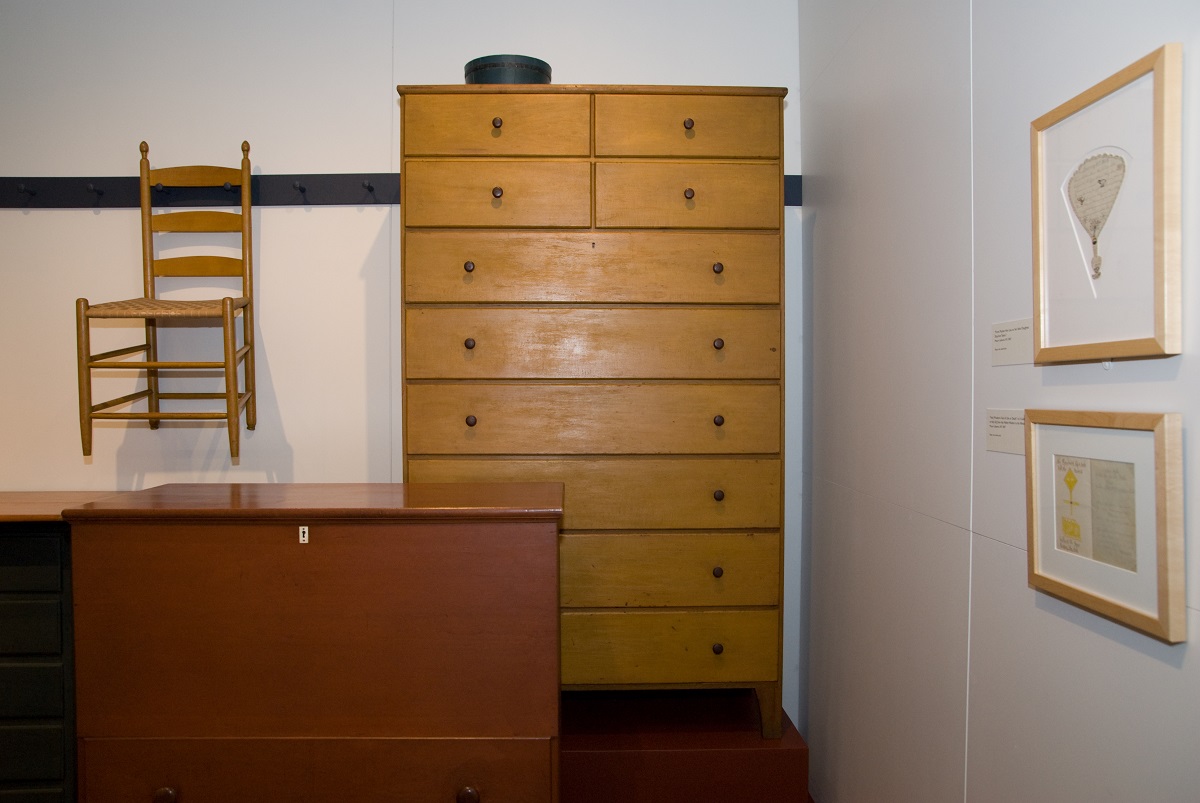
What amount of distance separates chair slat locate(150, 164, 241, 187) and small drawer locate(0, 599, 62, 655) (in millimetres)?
1431

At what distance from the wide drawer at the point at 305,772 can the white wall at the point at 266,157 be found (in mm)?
1144

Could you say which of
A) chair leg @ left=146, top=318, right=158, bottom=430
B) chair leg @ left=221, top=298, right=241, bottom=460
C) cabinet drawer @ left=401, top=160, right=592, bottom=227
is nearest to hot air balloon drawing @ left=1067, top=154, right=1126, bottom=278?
cabinet drawer @ left=401, top=160, right=592, bottom=227

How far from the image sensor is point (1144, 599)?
108 centimetres

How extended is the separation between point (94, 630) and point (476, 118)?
5.49 feet

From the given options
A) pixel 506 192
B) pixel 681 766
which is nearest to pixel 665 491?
pixel 681 766

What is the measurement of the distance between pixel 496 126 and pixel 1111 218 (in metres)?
1.67

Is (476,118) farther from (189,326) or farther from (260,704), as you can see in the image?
(260,704)

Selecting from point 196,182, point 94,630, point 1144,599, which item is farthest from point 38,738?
point 1144,599

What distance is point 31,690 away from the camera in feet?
→ 7.22

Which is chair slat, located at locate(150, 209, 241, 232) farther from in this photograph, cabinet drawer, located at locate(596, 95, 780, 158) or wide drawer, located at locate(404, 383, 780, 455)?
cabinet drawer, located at locate(596, 95, 780, 158)

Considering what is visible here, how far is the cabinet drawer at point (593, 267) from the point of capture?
232cm

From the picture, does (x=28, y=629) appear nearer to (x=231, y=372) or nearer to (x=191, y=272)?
(x=231, y=372)

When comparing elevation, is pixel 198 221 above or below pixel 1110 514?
above

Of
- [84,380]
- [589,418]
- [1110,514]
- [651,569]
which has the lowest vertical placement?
[651,569]
